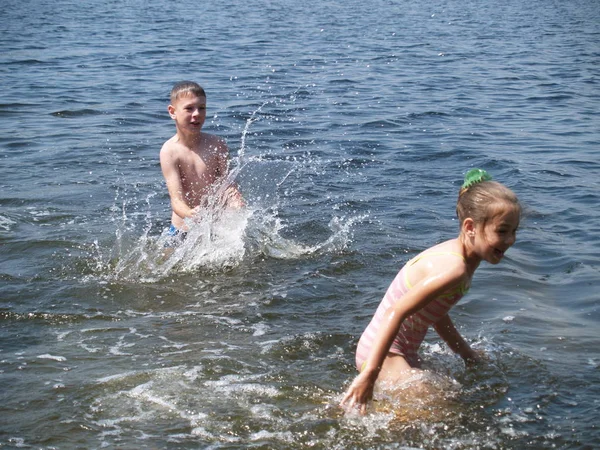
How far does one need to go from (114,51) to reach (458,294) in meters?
17.0

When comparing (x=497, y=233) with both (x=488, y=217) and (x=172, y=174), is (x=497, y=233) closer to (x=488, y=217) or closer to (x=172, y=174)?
(x=488, y=217)

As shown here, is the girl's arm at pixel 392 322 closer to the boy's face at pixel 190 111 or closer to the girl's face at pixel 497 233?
the girl's face at pixel 497 233

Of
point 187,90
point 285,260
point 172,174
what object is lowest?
point 285,260

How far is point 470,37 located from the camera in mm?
22844

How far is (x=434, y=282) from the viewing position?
4.08 metres

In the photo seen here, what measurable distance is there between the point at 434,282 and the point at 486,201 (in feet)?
1.49

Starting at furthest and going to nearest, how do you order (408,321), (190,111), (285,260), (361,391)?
(190,111)
(285,260)
(408,321)
(361,391)

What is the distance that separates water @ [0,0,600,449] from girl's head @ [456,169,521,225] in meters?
1.03

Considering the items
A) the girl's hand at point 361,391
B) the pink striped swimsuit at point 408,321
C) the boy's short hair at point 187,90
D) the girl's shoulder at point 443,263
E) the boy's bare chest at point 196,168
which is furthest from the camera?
the boy's bare chest at point 196,168

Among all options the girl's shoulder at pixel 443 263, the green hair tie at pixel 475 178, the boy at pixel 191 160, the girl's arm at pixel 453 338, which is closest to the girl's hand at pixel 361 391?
the girl's shoulder at pixel 443 263

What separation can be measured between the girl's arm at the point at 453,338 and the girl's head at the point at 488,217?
1.84 ft

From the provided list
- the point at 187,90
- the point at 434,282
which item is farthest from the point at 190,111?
the point at 434,282

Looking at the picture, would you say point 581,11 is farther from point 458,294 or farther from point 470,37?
point 458,294

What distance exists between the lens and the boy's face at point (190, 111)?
23.0 ft
